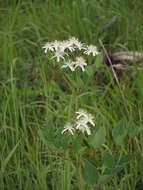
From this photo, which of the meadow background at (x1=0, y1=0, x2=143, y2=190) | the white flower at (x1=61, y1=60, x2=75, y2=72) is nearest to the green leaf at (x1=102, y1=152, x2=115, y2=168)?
the meadow background at (x1=0, y1=0, x2=143, y2=190)

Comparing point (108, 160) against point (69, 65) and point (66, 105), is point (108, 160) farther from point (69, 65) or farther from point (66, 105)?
point (66, 105)

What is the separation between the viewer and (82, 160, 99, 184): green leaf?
3.40 feet

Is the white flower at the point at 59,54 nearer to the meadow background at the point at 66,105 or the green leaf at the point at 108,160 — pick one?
the meadow background at the point at 66,105

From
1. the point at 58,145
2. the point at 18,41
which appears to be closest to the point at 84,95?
the point at 18,41

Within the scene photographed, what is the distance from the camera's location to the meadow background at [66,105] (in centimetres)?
113

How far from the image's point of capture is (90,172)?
105 cm

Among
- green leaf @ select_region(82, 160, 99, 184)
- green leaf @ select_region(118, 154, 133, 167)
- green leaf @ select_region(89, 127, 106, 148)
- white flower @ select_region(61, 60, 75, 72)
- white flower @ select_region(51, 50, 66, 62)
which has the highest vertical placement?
white flower @ select_region(51, 50, 66, 62)

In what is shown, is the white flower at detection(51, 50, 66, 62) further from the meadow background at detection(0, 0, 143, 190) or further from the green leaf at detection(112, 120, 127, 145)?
the green leaf at detection(112, 120, 127, 145)

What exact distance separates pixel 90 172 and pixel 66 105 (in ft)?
2.64

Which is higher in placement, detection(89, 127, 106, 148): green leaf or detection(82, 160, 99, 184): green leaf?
detection(89, 127, 106, 148): green leaf

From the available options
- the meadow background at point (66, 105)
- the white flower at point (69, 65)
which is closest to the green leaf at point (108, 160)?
the meadow background at point (66, 105)

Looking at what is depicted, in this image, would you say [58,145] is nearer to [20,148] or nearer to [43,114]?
[20,148]

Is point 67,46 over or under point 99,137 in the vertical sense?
over

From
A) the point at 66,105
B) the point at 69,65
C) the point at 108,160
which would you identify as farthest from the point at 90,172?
the point at 66,105
